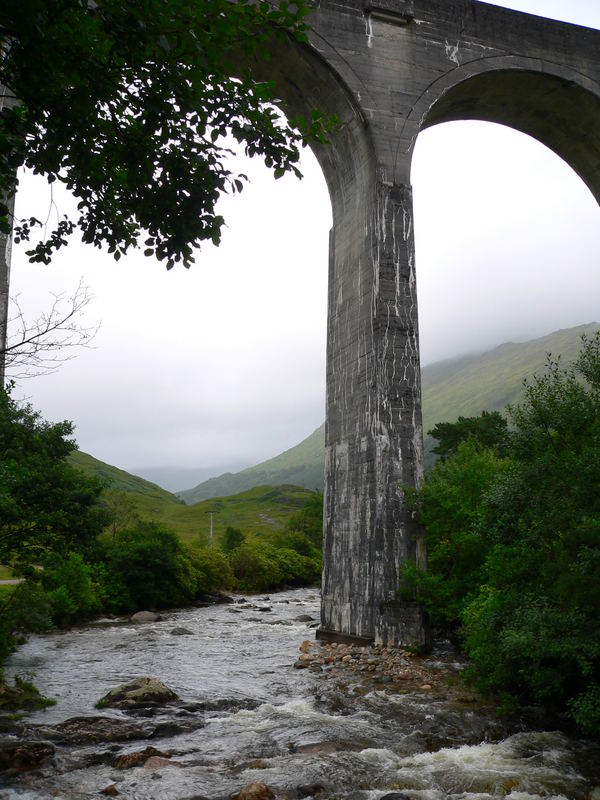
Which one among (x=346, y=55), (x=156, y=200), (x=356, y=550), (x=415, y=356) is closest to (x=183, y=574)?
(x=356, y=550)

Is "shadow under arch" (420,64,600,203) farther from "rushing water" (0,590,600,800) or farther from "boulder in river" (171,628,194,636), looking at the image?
"boulder in river" (171,628,194,636)

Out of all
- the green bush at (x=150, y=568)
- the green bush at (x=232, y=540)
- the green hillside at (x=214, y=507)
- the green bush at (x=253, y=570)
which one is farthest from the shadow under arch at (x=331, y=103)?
the green hillside at (x=214, y=507)

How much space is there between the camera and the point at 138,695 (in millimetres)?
11117

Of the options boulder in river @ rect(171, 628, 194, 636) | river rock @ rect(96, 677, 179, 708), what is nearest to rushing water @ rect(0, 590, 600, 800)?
river rock @ rect(96, 677, 179, 708)

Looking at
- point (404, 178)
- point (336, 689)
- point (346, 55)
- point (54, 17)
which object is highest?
point (346, 55)

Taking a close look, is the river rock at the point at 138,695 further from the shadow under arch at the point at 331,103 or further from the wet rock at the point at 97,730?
the shadow under arch at the point at 331,103

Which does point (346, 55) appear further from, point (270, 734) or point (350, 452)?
point (270, 734)

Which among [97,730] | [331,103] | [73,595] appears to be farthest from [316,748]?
[73,595]

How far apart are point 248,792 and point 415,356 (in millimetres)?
11600

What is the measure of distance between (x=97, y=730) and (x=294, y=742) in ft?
9.24

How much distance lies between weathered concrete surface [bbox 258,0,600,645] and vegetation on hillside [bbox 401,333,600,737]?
4.58m

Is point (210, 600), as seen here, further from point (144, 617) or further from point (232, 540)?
point (232, 540)

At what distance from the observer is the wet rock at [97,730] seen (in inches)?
349

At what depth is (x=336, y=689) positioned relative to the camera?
39.8 feet
